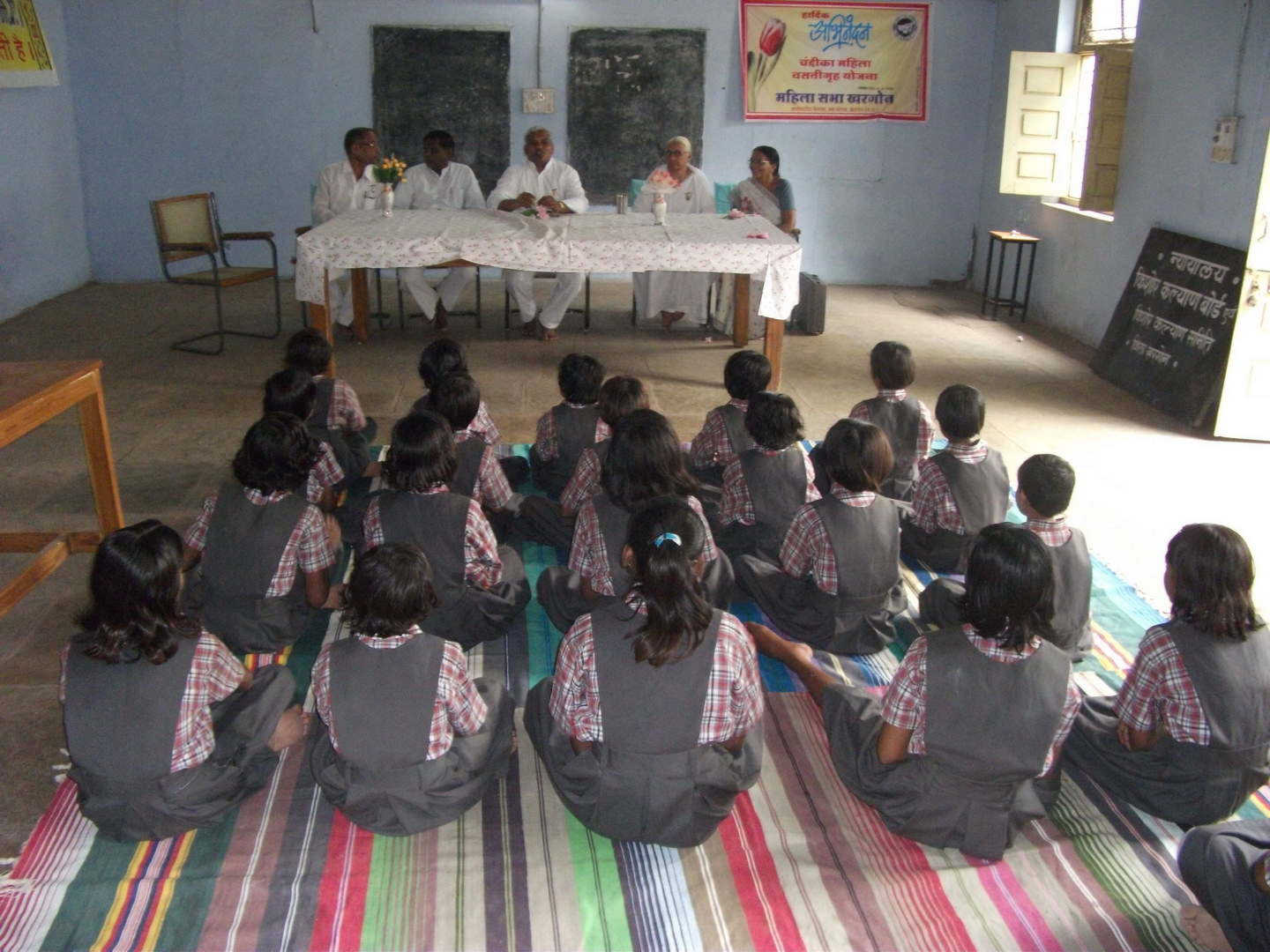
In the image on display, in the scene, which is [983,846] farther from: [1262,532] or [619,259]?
[619,259]

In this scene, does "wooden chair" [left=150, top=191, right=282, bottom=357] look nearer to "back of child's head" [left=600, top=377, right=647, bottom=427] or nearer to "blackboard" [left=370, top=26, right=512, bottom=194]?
"blackboard" [left=370, top=26, right=512, bottom=194]

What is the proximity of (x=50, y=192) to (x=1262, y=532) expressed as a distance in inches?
308

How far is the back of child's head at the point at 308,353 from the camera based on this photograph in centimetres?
390

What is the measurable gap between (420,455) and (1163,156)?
533 cm

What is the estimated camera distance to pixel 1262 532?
3941 mm

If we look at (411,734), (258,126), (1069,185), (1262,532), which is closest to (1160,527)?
(1262,532)

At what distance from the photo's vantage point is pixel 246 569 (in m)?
2.70

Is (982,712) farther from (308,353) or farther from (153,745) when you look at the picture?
(308,353)

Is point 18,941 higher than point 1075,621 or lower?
lower

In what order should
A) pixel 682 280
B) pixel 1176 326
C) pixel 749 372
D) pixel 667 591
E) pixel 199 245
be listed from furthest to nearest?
pixel 682 280, pixel 199 245, pixel 1176 326, pixel 749 372, pixel 667 591

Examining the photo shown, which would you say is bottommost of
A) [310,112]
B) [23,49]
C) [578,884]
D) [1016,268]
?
[578,884]

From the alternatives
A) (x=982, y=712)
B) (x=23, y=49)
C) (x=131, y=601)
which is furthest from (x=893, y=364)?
(x=23, y=49)

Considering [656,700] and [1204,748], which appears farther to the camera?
[1204,748]

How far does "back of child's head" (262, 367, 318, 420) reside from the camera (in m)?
3.44
